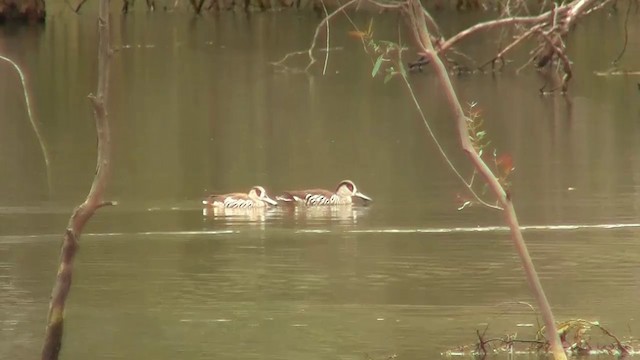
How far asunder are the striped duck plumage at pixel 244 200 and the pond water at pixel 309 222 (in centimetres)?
24

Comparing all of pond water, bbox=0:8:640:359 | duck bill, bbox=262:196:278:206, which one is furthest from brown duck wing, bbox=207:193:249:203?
pond water, bbox=0:8:640:359

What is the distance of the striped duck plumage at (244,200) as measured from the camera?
15.0m

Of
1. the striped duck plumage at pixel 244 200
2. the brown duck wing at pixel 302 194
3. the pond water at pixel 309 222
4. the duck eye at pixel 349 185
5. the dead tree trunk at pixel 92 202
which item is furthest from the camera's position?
the duck eye at pixel 349 185

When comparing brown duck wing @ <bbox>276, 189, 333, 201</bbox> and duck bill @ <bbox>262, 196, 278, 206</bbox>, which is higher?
brown duck wing @ <bbox>276, 189, 333, 201</bbox>

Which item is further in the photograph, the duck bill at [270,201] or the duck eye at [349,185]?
the duck eye at [349,185]

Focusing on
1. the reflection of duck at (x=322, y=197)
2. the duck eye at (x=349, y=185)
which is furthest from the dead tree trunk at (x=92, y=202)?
the duck eye at (x=349, y=185)

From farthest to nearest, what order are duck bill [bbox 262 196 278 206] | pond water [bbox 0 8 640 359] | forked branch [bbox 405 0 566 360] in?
duck bill [bbox 262 196 278 206]
pond water [bbox 0 8 640 359]
forked branch [bbox 405 0 566 360]

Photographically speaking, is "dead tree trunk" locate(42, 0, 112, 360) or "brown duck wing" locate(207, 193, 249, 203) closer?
"dead tree trunk" locate(42, 0, 112, 360)

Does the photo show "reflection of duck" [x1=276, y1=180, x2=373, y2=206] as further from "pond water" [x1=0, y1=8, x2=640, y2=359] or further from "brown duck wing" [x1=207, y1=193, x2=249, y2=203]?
"brown duck wing" [x1=207, y1=193, x2=249, y2=203]

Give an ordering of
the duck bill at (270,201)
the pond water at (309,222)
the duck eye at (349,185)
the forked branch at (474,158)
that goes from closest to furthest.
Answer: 1. the forked branch at (474,158)
2. the pond water at (309,222)
3. the duck bill at (270,201)
4. the duck eye at (349,185)

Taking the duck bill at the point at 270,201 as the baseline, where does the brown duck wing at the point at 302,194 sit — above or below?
above

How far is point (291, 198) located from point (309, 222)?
781 mm

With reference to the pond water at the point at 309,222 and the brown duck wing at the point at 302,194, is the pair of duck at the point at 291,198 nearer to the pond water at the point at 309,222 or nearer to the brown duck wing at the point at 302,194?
the brown duck wing at the point at 302,194

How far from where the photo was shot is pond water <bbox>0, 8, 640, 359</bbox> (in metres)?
9.77
